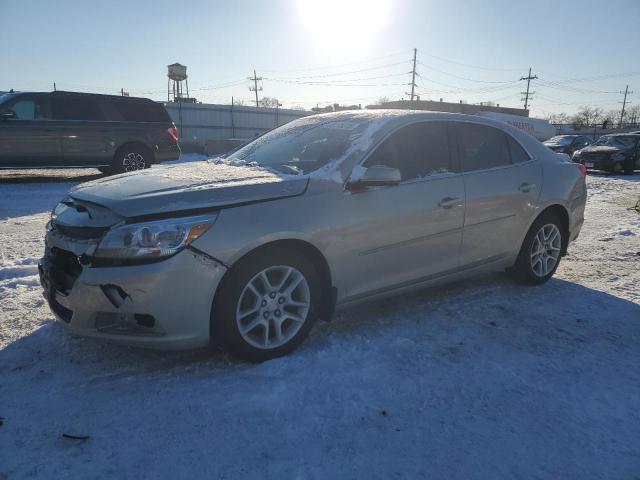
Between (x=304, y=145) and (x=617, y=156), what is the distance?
1821 cm

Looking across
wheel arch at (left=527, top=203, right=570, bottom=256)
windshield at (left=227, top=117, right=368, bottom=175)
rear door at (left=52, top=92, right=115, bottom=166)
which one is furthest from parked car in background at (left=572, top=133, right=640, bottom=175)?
windshield at (left=227, top=117, right=368, bottom=175)

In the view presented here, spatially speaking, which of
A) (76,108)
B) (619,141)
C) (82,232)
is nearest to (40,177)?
(76,108)

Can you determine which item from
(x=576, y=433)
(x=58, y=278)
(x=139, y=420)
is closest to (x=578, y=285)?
(x=576, y=433)

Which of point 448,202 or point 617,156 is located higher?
point 617,156

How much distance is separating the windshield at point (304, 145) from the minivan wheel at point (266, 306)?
2.44 feet

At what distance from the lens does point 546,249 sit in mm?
4570

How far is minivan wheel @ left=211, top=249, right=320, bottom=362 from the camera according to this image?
2760 millimetres

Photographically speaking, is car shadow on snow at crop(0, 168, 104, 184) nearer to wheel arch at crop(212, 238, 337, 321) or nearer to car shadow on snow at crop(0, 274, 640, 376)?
car shadow on snow at crop(0, 274, 640, 376)

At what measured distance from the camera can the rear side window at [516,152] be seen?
4316 mm

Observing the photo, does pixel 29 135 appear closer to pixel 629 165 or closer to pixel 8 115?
pixel 8 115

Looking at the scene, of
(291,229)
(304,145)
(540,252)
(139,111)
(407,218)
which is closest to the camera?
(291,229)

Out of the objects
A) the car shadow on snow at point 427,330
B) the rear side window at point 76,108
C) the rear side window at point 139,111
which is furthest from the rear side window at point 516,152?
the rear side window at point 76,108

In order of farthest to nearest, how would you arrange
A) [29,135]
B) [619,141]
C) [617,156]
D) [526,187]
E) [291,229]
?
[619,141]
[617,156]
[29,135]
[526,187]
[291,229]

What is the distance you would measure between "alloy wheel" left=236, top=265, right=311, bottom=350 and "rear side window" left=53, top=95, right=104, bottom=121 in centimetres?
952
